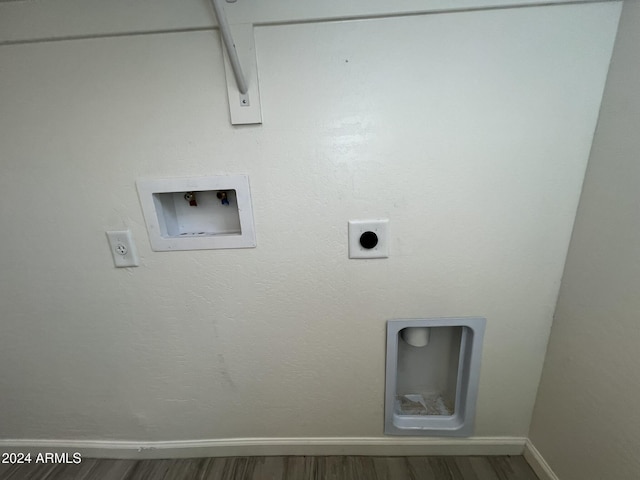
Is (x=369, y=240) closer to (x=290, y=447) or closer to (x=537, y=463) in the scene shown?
(x=290, y=447)

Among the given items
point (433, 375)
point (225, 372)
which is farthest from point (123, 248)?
point (433, 375)

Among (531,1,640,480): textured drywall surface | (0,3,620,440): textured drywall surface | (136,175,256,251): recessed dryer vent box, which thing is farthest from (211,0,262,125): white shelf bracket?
(531,1,640,480): textured drywall surface

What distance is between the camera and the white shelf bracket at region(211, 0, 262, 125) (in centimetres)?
66

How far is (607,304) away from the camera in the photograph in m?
0.67

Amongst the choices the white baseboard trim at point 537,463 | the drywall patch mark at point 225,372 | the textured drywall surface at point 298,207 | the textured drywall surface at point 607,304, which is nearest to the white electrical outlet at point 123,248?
the textured drywall surface at point 298,207

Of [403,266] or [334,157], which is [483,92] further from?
[403,266]

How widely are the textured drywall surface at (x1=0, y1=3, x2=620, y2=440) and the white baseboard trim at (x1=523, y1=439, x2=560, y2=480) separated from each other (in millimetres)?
105

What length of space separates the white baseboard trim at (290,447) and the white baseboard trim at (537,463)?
0.02 meters

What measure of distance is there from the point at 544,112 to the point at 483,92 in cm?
20

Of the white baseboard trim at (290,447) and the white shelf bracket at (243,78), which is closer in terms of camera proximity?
the white shelf bracket at (243,78)

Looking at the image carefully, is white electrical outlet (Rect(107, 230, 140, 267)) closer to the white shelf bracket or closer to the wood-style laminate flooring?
the white shelf bracket

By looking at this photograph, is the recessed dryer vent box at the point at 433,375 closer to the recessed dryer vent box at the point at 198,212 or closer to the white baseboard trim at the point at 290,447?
the white baseboard trim at the point at 290,447

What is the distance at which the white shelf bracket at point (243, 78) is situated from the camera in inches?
25.9

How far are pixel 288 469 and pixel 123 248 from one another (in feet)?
3.66
